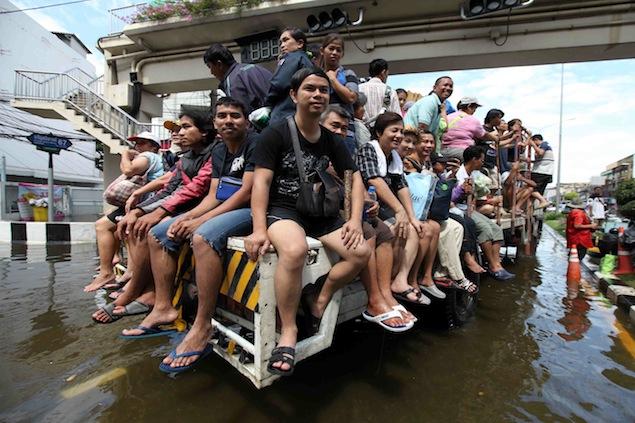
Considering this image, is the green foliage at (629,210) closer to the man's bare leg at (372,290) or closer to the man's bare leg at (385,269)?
the man's bare leg at (385,269)

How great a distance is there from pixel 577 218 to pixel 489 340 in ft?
18.2

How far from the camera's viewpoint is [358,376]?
272cm

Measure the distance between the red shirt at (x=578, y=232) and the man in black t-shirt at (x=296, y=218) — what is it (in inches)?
A: 275

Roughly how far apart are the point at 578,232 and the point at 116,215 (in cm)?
838

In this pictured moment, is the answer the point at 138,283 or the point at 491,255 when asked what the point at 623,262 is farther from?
the point at 138,283

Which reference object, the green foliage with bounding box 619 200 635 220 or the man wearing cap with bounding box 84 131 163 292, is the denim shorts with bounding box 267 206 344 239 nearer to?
the man wearing cap with bounding box 84 131 163 292

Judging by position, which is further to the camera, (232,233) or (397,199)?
(397,199)

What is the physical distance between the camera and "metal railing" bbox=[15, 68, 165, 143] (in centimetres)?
1161

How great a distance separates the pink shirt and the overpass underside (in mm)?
4582

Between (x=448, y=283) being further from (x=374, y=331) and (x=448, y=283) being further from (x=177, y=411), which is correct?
(x=177, y=411)

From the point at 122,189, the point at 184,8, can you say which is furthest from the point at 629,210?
the point at 184,8

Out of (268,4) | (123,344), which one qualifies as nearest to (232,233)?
(123,344)

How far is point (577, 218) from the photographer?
288 inches

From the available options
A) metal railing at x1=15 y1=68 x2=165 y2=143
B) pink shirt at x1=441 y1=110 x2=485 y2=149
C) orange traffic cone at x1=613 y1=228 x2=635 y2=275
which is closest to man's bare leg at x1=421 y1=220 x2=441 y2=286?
pink shirt at x1=441 y1=110 x2=485 y2=149
